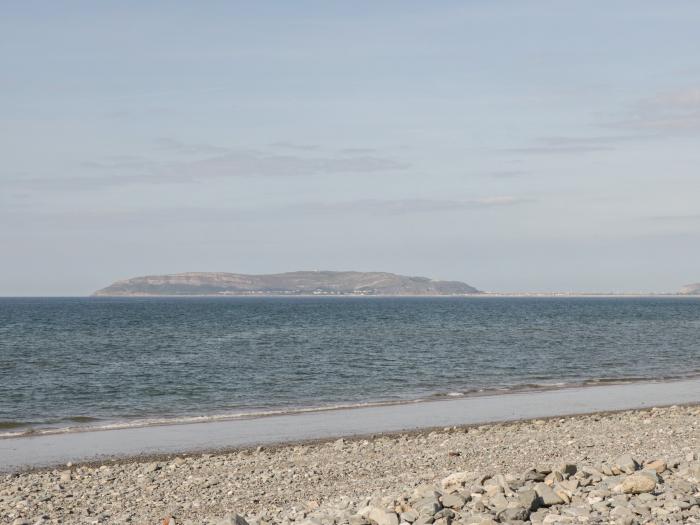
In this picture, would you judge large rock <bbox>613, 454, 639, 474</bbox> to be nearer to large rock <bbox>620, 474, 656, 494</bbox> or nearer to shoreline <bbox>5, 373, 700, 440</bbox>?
large rock <bbox>620, 474, 656, 494</bbox>

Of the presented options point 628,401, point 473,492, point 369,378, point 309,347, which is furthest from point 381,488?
point 309,347

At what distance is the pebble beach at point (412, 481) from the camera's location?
1127 cm

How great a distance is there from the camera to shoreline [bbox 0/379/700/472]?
22234 millimetres

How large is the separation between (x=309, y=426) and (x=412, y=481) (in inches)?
418

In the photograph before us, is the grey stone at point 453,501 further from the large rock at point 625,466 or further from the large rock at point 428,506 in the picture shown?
the large rock at point 625,466

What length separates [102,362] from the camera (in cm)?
4988

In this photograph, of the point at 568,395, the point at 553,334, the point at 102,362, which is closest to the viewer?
the point at 568,395

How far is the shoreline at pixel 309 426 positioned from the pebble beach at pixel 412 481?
134cm

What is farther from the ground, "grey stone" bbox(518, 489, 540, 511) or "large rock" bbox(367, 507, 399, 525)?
"grey stone" bbox(518, 489, 540, 511)

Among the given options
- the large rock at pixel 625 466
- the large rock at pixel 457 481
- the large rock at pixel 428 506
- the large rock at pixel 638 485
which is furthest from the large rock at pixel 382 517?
the large rock at pixel 625 466

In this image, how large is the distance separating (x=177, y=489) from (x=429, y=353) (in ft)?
132

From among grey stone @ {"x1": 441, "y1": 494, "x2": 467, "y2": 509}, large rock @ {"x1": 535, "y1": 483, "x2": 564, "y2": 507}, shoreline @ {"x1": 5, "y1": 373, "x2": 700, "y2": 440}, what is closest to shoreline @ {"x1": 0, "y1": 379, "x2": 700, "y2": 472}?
shoreline @ {"x1": 5, "y1": 373, "x2": 700, "y2": 440}

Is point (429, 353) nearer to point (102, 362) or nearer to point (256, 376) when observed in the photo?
point (256, 376)

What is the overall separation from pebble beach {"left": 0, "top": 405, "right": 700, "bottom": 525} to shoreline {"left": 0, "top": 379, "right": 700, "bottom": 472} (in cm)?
134
